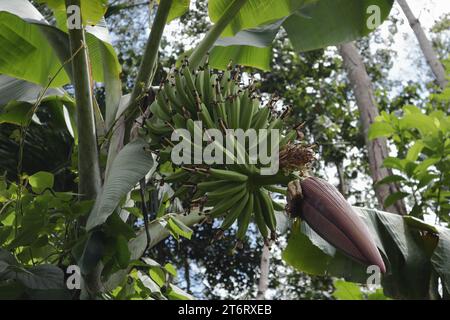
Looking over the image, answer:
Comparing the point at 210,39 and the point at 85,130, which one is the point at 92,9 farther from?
the point at 85,130

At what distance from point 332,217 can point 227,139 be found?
33 cm

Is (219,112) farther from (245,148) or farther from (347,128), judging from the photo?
(347,128)

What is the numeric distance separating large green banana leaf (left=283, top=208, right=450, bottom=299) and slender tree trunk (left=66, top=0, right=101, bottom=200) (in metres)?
0.66

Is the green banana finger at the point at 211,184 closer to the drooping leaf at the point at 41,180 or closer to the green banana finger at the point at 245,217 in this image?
the green banana finger at the point at 245,217

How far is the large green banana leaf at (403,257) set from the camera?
1.89 metres

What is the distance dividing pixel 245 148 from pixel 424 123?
5.32 ft

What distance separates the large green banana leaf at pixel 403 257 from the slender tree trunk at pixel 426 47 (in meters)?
3.82

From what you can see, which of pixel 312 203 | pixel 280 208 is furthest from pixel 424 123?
pixel 312 203

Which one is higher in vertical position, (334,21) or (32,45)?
(334,21)

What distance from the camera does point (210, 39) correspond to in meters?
1.98

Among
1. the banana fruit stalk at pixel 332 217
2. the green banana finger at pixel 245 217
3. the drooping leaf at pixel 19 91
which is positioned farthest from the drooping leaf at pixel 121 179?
the drooping leaf at pixel 19 91

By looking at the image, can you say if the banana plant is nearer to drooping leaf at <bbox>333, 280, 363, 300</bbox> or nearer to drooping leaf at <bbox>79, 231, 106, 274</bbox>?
drooping leaf at <bbox>79, 231, 106, 274</bbox>

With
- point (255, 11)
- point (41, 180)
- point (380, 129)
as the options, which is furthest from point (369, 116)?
point (41, 180)

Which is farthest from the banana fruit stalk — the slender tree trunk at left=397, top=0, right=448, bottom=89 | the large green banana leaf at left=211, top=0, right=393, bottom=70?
the slender tree trunk at left=397, top=0, right=448, bottom=89
